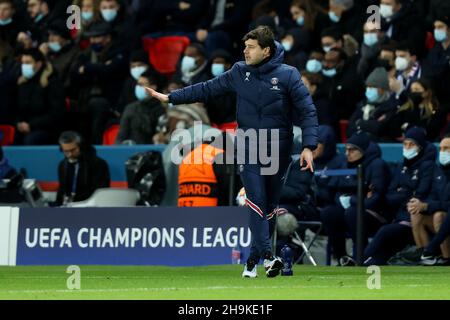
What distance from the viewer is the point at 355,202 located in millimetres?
18125

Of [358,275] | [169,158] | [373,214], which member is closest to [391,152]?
[373,214]

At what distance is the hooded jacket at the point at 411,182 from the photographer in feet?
58.4

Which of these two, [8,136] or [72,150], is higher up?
[8,136]

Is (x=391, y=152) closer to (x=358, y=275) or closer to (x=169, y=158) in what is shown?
(x=169, y=158)

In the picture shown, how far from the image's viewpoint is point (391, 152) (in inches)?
747

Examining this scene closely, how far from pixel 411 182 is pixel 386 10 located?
3522mm

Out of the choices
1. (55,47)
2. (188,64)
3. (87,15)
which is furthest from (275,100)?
(55,47)

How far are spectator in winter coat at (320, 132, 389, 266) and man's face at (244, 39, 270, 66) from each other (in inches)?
188

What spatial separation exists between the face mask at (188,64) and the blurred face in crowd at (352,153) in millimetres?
3869

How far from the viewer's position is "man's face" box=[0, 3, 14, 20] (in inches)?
979

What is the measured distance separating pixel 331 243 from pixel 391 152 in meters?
1.48

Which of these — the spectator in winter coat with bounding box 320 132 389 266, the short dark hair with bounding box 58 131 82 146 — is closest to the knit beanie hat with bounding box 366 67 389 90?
the spectator in winter coat with bounding box 320 132 389 266

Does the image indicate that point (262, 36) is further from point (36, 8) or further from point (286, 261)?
point (36, 8)

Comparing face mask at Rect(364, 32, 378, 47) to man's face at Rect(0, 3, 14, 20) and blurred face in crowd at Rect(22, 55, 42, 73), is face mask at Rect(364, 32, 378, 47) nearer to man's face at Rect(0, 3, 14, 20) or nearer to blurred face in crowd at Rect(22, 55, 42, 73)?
blurred face in crowd at Rect(22, 55, 42, 73)
